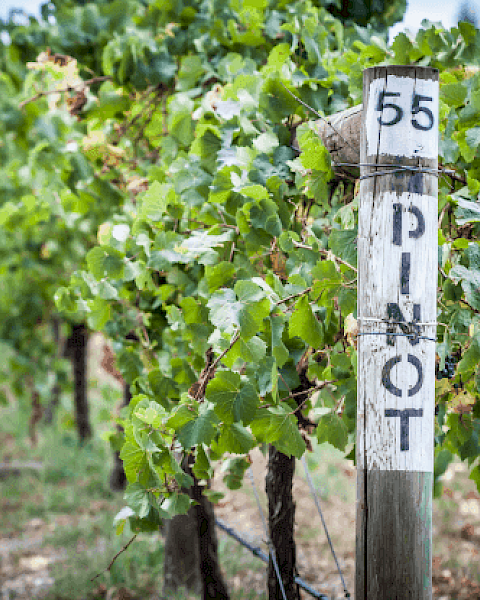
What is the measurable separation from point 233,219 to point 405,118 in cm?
91

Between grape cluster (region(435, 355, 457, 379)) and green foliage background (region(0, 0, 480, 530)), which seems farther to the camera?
grape cluster (region(435, 355, 457, 379))

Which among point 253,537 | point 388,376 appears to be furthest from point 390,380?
point 253,537

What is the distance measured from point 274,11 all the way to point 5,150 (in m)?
5.41

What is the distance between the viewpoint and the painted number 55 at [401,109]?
52.3 inches

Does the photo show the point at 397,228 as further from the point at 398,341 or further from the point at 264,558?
the point at 264,558

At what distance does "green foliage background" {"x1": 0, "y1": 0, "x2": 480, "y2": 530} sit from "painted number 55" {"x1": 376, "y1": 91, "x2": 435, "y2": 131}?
381mm

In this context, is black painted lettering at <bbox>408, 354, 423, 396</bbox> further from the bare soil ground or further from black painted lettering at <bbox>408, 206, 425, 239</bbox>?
the bare soil ground

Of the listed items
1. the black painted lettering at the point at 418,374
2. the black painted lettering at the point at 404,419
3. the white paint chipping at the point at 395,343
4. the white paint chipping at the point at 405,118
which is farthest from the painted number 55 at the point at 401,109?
the black painted lettering at the point at 404,419

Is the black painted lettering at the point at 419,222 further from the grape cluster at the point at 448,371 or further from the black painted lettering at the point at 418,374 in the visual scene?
the grape cluster at the point at 448,371

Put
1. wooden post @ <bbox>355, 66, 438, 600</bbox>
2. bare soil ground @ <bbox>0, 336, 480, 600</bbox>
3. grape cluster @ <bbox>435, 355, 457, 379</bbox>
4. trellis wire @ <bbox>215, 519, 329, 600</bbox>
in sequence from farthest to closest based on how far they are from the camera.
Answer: bare soil ground @ <bbox>0, 336, 480, 600</bbox>, trellis wire @ <bbox>215, 519, 329, 600</bbox>, grape cluster @ <bbox>435, 355, 457, 379</bbox>, wooden post @ <bbox>355, 66, 438, 600</bbox>

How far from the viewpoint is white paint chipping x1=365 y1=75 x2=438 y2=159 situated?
1.33 metres

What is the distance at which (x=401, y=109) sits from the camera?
133cm

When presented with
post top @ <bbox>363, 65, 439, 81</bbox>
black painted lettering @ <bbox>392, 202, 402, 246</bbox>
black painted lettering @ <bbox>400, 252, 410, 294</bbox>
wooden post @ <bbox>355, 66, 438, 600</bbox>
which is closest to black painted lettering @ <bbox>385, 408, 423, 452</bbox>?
wooden post @ <bbox>355, 66, 438, 600</bbox>

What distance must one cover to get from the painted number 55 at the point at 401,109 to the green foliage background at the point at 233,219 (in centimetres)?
38
